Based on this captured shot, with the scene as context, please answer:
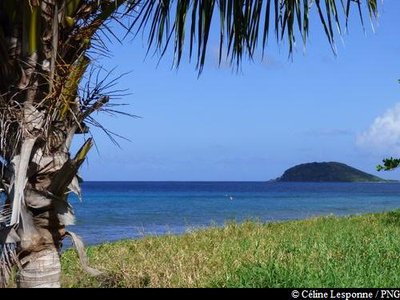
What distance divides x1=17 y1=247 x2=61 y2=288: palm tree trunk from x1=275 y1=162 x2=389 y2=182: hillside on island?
167m

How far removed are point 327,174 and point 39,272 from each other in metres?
167

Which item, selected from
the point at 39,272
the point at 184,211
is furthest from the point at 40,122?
the point at 184,211

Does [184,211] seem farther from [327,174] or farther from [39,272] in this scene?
[327,174]

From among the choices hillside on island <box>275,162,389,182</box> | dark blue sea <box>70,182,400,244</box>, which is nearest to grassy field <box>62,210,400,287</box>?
dark blue sea <box>70,182,400,244</box>

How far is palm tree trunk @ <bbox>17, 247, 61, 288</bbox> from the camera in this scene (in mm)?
4449

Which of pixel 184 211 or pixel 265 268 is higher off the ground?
pixel 265 268

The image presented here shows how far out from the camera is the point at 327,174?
167625 millimetres

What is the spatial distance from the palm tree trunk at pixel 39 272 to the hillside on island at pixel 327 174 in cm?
16651

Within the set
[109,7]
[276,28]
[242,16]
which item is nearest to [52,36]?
[109,7]

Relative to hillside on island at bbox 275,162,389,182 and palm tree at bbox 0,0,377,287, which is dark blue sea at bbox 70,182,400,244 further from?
hillside on island at bbox 275,162,389,182

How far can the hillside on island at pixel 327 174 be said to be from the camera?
550ft

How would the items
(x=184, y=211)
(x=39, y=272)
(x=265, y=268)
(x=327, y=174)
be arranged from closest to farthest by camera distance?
(x=39, y=272) < (x=265, y=268) < (x=184, y=211) < (x=327, y=174)
